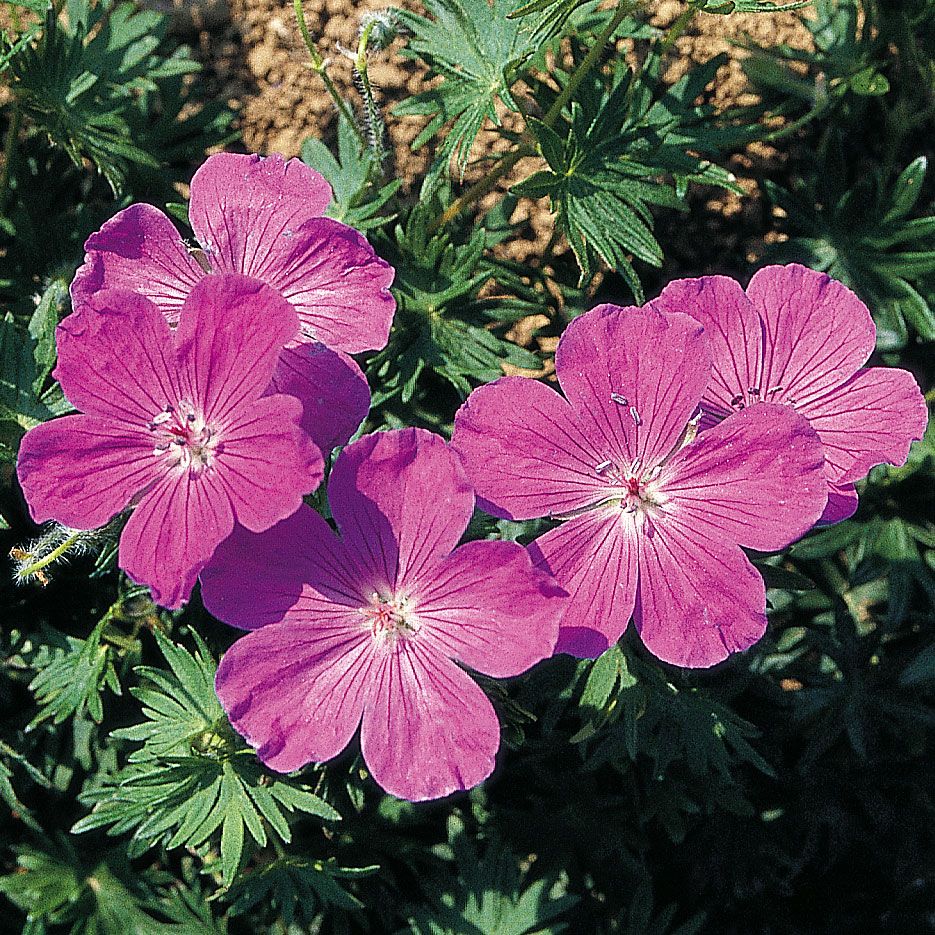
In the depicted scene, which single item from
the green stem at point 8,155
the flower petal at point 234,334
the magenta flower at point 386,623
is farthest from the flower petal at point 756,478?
the green stem at point 8,155

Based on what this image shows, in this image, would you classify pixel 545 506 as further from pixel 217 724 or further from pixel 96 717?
pixel 96 717

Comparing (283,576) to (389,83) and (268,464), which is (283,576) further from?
(389,83)

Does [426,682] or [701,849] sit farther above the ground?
[426,682]

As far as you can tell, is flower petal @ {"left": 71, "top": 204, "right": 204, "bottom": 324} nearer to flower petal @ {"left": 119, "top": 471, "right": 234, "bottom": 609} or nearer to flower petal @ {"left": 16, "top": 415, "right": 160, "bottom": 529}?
flower petal @ {"left": 16, "top": 415, "right": 160, "bottom": 529}

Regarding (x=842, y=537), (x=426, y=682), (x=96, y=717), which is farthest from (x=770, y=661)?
(x=96, y=717)

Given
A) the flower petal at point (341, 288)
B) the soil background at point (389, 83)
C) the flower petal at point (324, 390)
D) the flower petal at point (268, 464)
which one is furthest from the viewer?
the soil background at point (389, 83)

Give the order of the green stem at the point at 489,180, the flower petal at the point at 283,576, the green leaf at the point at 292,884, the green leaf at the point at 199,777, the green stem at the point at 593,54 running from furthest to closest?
the green stem at the point at 489,180 → the green leaf at the point at 292,884 → the green stem at the point at 593,54 → the green leaf at the point at 199,777 → the flower petal at the point at 283,576

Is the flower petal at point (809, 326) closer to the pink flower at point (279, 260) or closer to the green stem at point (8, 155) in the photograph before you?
the pink flower at point (279, 260)
